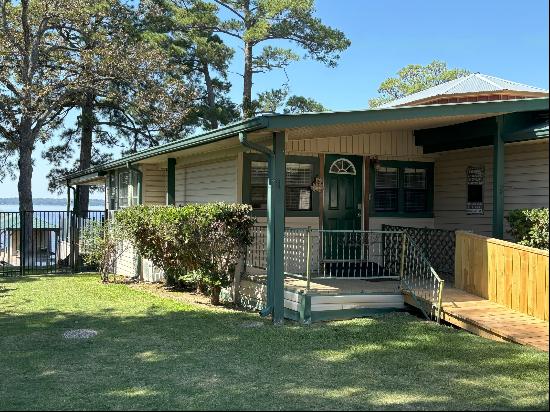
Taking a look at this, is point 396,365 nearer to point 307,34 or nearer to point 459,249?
point 459,249

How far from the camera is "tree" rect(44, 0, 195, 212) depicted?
21.2 meters

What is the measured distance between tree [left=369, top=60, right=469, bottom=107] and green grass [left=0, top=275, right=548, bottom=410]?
32.4m

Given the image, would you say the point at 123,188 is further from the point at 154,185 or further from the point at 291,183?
the point at 291,183

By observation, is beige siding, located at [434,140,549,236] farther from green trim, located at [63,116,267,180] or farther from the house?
green trim, located at [63,116,267,180]

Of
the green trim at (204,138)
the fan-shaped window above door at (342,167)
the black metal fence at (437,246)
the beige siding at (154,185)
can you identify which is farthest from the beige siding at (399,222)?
the beige siding at (154,185)

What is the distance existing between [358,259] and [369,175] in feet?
5.33

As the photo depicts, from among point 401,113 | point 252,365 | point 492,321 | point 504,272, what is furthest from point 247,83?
point 252,365

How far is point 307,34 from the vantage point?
80.0 ft

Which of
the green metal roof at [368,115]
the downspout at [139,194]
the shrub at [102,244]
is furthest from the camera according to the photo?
the downspout at [139,194]

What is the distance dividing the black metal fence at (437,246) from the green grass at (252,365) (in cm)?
228

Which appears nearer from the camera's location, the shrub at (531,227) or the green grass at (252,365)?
the green grass at (252,365)

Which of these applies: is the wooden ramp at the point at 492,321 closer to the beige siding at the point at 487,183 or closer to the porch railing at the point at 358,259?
the porch railing at the point at 358,259

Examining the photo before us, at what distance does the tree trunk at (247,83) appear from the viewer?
25781mm

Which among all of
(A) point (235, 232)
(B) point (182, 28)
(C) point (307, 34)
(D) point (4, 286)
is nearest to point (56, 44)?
(B) point (182, 28)
